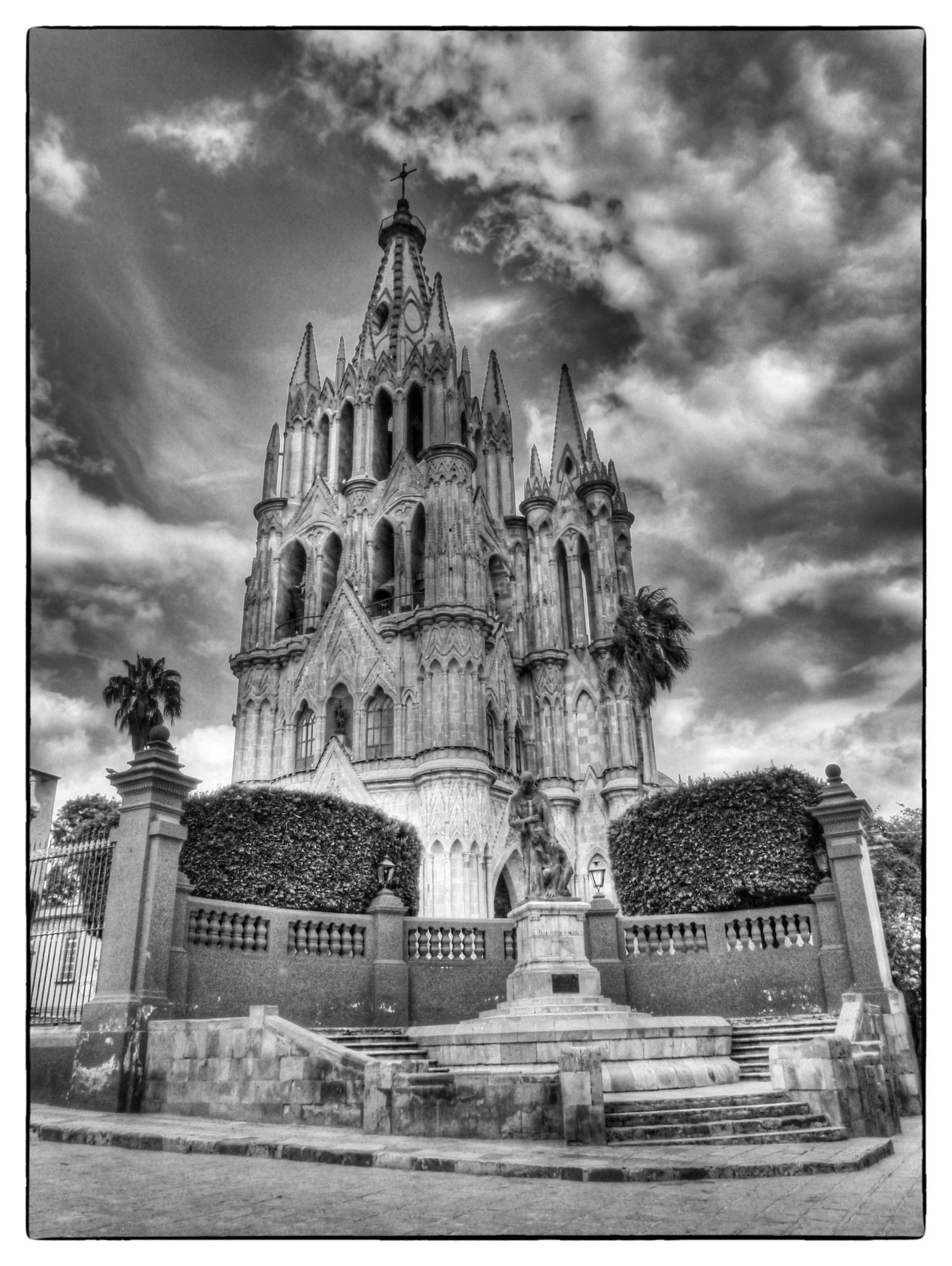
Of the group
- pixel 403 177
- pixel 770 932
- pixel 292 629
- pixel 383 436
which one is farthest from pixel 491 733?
pixel 403 177

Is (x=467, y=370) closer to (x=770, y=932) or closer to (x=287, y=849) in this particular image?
(x=287, y=849)

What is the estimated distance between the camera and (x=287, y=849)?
17000 mm

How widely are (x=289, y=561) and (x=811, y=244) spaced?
34.3 metres

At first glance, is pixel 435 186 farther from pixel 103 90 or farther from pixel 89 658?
pixel 89 658

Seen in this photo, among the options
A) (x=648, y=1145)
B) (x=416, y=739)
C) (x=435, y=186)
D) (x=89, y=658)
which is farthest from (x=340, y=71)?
(x=416, y=739)

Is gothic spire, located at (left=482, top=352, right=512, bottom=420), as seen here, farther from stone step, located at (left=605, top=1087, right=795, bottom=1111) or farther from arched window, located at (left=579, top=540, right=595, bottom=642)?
stone step, located at (left=605, top=1087, right=795, bottom=1111)

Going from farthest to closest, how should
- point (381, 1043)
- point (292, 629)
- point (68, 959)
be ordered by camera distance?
point (292, 629) < point (381, 1043) < point (68, 959)

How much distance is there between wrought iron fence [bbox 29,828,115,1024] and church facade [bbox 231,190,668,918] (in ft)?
59.4

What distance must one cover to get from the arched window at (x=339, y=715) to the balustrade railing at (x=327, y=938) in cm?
1899

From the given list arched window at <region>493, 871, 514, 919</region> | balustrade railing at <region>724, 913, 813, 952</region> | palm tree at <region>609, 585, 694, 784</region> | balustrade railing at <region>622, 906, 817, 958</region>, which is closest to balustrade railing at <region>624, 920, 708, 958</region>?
balustrade railing at <region>622, 906, 817, 958</region>

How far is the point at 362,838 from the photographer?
60.7 ft

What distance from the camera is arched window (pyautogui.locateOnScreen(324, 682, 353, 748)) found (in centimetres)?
3500

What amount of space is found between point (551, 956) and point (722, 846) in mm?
4858

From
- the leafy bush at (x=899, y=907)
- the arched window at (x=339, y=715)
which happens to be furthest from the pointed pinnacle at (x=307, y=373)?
the leafy bush at (x=899, y=907)
